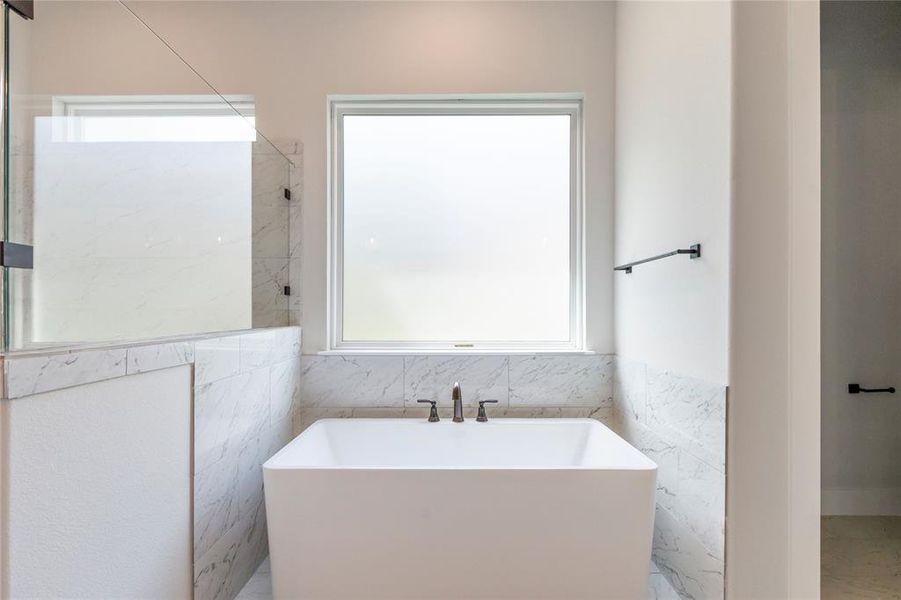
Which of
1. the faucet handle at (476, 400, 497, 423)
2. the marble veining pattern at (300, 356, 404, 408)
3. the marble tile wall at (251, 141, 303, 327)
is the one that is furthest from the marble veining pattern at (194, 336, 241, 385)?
the faucet handle at (476, 400, 497, 423)

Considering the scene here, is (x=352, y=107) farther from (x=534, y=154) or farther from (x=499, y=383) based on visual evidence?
(x=499, y=383)

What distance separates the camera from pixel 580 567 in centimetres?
146

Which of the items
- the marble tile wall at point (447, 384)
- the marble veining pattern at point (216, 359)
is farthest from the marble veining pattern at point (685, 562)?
the marble veining pattern at point (216, 359)

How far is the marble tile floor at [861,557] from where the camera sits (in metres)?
1.64

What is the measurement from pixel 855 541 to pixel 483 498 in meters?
1.89

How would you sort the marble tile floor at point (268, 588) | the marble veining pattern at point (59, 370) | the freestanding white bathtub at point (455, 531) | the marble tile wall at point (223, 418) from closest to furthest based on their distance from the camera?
the marble veining pattern at point (59, 370), the marble tile wall at point (223, 418), the freestanding white bathtub at point (455, 531), the marble tile floor at point (268, 588)

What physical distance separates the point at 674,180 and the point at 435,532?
5.06ft

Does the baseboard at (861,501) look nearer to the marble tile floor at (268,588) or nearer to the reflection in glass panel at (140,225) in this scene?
the marble tile floor at (268,588)

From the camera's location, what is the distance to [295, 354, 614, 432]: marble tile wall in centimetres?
227

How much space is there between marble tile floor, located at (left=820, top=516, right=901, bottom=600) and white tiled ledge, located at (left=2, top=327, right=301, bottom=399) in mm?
2324

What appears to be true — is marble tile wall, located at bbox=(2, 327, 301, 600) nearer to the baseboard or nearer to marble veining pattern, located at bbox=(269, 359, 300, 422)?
marble veining pattern, located at bbox=(269, 359, 300, 422)

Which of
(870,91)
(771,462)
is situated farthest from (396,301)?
(870,91)

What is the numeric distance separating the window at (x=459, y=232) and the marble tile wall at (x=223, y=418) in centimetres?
64

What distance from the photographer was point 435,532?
1.45m
